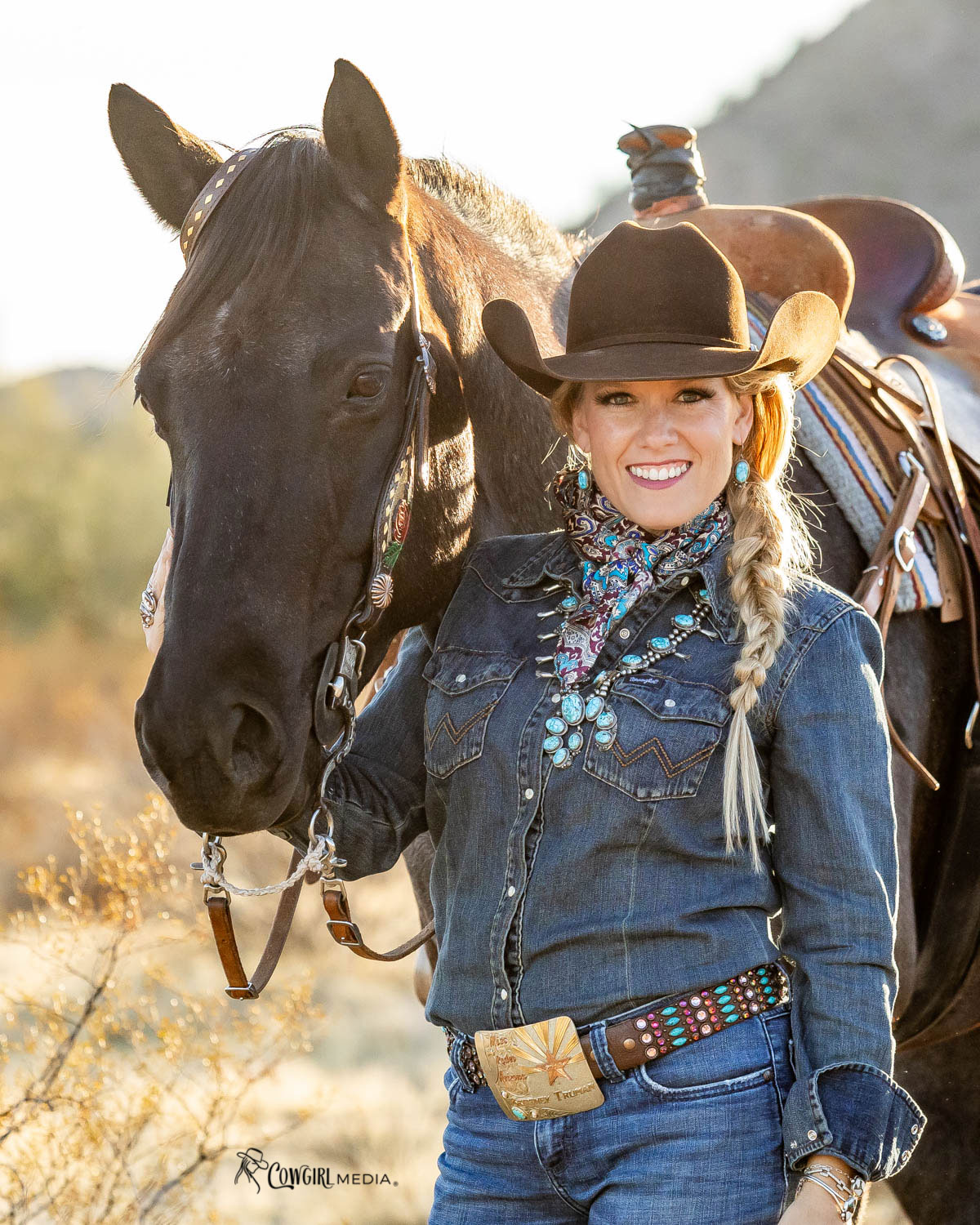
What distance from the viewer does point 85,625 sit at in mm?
16109

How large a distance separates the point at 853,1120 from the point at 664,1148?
22 cm

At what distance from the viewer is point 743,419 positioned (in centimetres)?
179

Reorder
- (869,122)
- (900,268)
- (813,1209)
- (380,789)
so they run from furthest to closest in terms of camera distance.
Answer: (869,122) < (900,268) < (380,789) < (813,1209)

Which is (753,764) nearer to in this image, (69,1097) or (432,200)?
(432,200)

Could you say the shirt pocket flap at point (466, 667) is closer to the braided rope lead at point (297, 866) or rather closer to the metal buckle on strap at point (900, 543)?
the braided rope lead at point (297, 866)

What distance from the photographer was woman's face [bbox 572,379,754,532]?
67.4 inches

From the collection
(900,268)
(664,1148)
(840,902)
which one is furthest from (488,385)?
(900,268)

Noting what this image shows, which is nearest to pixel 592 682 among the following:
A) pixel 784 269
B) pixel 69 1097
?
pixel 784 269

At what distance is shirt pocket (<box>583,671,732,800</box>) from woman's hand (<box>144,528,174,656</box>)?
0.66 meters

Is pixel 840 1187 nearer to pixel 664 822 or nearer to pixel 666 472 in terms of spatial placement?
pixel 664 822

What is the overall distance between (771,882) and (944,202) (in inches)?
1120

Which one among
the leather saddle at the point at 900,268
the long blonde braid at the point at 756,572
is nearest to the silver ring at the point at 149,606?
the long blonde braid at the point at 756,572

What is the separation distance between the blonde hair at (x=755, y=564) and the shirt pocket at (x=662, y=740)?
34 millimetres

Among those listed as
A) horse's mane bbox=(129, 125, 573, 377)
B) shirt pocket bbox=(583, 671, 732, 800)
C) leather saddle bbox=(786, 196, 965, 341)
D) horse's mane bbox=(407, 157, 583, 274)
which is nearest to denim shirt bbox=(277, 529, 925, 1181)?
shirt pocket bbox=(583, 671, 732, 800)
